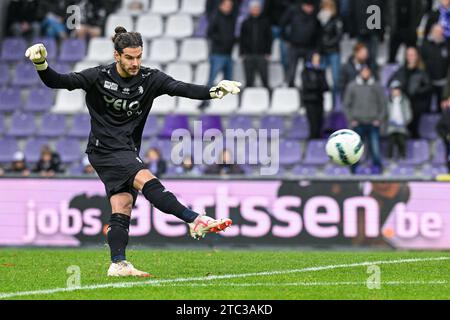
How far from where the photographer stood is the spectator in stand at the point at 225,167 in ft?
66.7

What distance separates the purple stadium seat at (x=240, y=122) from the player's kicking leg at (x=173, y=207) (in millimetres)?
11354

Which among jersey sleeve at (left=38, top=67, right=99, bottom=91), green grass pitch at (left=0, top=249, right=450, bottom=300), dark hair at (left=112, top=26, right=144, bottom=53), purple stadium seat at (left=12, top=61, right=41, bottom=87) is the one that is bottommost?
green grass pitch at (left=0, top=249, right=450, bottom=300)

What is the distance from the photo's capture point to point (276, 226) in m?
18.1

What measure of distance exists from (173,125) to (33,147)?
293 centimetres

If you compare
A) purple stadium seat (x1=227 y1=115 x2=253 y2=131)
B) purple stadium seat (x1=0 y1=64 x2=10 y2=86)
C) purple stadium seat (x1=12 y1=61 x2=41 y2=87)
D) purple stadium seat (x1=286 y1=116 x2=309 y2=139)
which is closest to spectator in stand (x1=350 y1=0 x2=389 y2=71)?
purple stadium seat (x1=286 y1=116 x2=309 y2=139)

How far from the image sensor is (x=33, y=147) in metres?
23.5

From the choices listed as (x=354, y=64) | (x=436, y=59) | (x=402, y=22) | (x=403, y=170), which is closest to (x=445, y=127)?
(x=403, y=170)

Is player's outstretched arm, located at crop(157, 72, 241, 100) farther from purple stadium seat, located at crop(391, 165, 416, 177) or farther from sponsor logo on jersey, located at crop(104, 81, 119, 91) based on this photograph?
purple stadium seat, located at crop(391, 165, 416, 177)

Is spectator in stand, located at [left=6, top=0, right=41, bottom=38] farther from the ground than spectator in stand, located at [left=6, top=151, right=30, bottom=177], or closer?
farther from the ground

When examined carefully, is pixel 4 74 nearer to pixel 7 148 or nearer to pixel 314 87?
pixel 7 148

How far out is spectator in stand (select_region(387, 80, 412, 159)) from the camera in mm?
21625

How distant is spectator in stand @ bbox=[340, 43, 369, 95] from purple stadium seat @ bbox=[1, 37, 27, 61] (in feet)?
23.8
